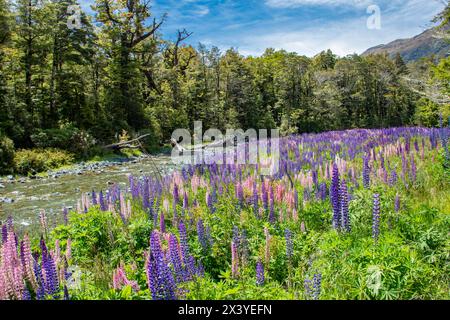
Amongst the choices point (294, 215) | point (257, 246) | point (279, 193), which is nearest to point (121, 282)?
point (257, 246)

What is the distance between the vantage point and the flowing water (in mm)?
9852

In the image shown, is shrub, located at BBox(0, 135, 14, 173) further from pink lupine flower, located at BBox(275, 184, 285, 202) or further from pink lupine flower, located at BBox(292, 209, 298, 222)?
pink lupine flower, located at BBox(292, 209, 298, 222)

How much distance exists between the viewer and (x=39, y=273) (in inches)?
133

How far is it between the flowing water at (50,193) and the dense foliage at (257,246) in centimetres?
239

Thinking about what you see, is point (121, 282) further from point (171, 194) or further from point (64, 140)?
point (64, 140)

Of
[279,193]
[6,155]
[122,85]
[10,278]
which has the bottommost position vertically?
[10,278]

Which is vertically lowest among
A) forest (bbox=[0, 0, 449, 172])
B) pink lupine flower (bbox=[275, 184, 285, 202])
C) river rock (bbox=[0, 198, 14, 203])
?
river rock (bbox=[0, 198, 14, 203])

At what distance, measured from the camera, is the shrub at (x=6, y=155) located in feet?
63.9

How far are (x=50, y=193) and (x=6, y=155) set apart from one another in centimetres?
836

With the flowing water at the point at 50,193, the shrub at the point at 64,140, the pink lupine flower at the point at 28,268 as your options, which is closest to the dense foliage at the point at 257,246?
the pink lupine flower at the point at 28,268

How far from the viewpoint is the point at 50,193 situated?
45.9 feet

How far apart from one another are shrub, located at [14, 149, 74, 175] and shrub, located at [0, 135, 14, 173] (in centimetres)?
30

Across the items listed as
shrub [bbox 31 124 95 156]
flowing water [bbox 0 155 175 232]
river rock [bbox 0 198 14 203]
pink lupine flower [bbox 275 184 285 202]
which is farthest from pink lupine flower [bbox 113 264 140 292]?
shrub [bbox 31 124 95 156]
